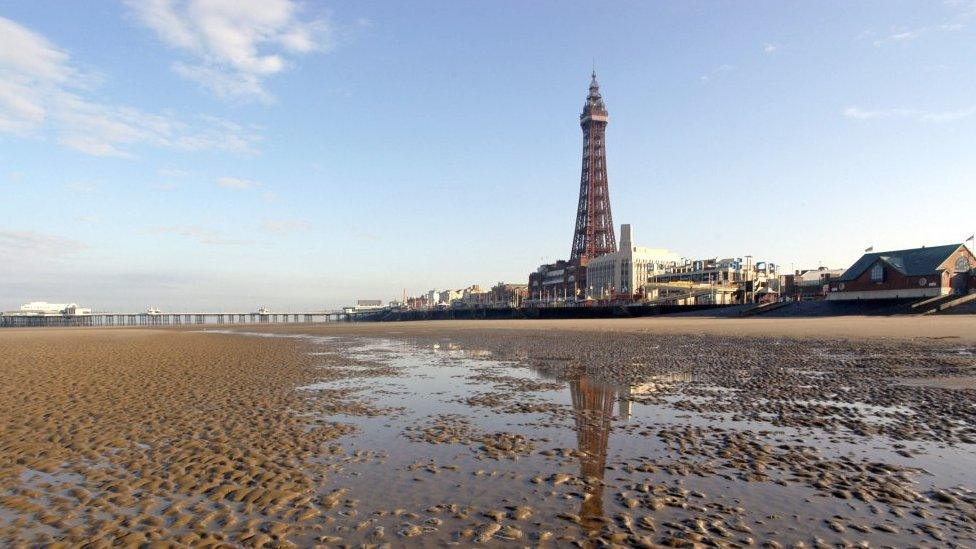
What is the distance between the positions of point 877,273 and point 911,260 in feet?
11.2

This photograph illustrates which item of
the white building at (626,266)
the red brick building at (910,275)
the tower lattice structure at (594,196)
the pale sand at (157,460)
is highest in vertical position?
the tower lattice structure at (594,196)

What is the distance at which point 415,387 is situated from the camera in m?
14.3

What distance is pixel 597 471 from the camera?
688 centimetres

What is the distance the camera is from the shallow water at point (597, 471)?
5168mm

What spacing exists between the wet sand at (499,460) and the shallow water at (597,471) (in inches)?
1.3

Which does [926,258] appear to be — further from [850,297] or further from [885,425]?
[885,425]

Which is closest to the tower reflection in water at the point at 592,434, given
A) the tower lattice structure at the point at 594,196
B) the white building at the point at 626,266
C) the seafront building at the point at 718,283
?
the seafront building at the point at 718,283

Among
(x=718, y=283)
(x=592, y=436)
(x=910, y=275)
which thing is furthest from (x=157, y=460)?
(x=718, y=283)

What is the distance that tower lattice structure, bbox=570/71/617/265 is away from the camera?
162 metres

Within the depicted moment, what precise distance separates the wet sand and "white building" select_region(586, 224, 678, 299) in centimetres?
13600

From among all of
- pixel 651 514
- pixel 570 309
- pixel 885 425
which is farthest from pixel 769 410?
pixel 570 309

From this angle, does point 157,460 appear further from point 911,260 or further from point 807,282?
point 807,282

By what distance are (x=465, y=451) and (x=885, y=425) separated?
277 inches

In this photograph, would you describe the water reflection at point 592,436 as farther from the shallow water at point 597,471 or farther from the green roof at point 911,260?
the green roof at point 911,260
